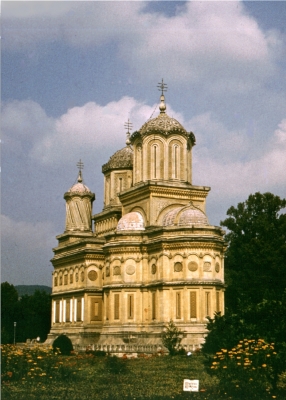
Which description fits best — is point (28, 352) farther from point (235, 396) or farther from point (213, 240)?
point (213, 240)

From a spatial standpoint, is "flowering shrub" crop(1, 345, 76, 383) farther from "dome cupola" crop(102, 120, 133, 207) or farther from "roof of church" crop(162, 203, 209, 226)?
"dome cupola" crop(102, 120, 133, 207)

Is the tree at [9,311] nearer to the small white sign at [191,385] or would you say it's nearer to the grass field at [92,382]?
the grass field at [92,382]

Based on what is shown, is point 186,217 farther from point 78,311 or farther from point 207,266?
point 78,311

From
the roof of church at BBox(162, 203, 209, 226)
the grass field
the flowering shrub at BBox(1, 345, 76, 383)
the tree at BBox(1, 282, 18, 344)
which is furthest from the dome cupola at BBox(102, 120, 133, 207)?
the flowering shrub at BBox(1, 345, 76, 383)

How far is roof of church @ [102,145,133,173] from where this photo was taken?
168ft

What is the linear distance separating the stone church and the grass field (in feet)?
38.1

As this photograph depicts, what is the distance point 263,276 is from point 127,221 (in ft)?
35.4

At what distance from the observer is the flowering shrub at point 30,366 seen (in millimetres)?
19391

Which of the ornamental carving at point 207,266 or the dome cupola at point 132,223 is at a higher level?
the dome cupola at point 132,223

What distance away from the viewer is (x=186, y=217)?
38.8 meters

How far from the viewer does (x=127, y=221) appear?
4150 centimetres

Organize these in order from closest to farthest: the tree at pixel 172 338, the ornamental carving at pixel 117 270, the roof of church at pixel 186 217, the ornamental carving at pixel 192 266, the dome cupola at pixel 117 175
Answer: the tree at pixel 172 338 → the ornamental carving at pixel 192 266 → the roof of church at pixel 186 217 → the ornamental carving at pixel 117 270 → the dome cupola at pixel 117 175

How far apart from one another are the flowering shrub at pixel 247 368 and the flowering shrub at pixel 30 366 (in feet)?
17.9

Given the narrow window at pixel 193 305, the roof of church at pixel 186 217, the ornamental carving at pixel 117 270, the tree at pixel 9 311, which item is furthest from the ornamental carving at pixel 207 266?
the tree at pixel 9 311
